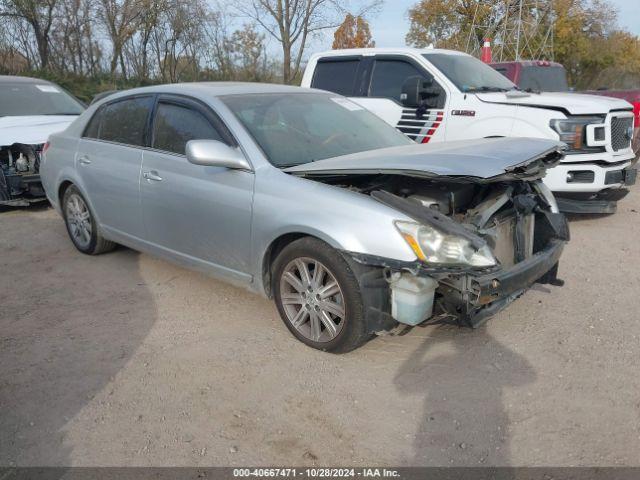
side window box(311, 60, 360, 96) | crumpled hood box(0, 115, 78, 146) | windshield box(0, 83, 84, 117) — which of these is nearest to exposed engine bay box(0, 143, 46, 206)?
crumpled hood box(0, 115, 78, 146)

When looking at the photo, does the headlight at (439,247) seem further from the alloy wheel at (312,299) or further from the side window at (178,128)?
the side window at (178,128)

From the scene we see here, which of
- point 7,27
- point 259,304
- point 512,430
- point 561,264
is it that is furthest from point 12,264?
point 7,27

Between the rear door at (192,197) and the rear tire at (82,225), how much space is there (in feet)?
3.52

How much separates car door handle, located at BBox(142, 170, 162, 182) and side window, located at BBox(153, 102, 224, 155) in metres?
0.21

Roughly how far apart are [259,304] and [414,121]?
3686 millimetres

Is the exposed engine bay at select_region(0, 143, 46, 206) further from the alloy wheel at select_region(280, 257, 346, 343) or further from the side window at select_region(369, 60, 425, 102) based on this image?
the alloy wheel at select_region(280, 257, 346, 343)

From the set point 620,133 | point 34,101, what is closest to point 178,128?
point 620,133

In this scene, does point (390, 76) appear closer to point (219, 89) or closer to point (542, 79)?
point (219, 89)

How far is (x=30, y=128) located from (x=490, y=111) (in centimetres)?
611

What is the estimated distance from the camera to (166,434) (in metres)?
2.88

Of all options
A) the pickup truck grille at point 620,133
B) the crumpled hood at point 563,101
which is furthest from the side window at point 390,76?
the pickup truck grille at point 620,133

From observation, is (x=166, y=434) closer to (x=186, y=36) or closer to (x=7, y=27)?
(x=7, y=27)

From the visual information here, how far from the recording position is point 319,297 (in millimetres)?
3518

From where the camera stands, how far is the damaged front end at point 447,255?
123 inches
